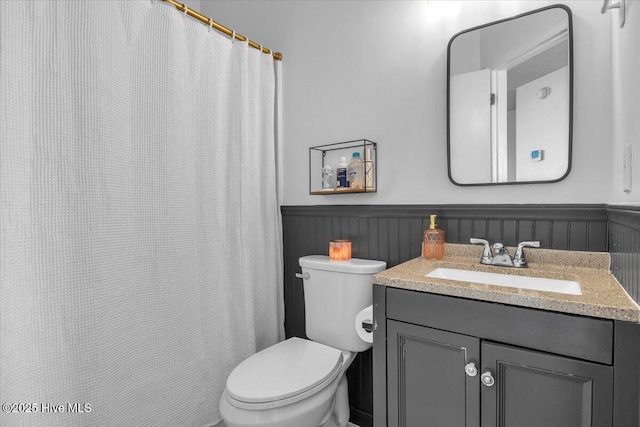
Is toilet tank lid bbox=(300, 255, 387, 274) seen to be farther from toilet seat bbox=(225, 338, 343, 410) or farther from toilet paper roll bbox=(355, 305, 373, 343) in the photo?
toilet seat bbox=(225, 338, 343, 410)

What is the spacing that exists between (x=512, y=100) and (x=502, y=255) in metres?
0.61

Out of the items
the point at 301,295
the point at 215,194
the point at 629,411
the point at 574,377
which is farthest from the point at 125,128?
the point at 629,411

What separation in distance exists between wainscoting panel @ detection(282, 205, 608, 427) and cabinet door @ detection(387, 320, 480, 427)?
1.66 feet

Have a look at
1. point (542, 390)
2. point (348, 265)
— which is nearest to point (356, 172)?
point (348, 265)

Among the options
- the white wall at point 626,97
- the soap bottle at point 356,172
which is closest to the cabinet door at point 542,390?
the white wall at point 626,97

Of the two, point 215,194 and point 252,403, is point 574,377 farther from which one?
point 215,194

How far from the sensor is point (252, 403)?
1.17 m

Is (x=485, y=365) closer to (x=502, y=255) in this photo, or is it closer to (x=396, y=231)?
(x=502, y=255)

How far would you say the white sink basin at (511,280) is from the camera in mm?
1083

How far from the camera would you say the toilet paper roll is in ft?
4.68

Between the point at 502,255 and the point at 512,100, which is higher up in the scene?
the point at 512,100

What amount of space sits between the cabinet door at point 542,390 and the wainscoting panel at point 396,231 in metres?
0.32

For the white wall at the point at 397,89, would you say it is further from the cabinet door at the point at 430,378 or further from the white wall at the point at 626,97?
the cabinet door at the point at 430,378

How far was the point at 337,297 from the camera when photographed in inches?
61.2
